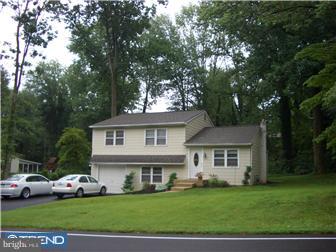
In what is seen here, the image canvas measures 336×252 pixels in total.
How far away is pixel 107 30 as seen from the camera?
43.0 m

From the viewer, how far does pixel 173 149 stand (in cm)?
3161

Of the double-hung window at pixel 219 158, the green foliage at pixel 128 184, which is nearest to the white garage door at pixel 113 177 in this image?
the green foliage at pixel 128 184

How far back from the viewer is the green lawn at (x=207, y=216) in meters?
13.4

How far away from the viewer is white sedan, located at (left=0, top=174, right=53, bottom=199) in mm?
26531

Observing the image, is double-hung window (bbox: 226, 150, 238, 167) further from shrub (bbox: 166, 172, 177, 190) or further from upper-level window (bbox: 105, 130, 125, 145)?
upper-level window (bbox: 105, 130, 125, 145)

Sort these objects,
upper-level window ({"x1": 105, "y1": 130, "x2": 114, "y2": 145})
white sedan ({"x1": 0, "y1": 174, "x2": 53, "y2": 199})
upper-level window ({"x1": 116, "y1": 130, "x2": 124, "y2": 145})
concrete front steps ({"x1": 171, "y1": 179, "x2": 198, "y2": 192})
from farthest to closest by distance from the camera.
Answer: upper-level window ({"x1": 105, "y1": 130, "x2": 114, "y2": 145})
upper-level window ({"x1": 116, "y1": 130, "x2": 124, "y2": 145})
concrete front steps ({"x1": 171, "y1": 179, "x2": 198, "y2": 192})
white sedan ({"x1": 0, "y1": 174, "x2": 53, "y2": 199})

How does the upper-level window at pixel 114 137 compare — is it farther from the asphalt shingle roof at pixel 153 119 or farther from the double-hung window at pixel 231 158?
the double-hung window at pixel 231 158

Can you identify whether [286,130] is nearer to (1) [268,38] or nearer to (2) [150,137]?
(1) [268,38]

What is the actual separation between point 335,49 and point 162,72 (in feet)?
124

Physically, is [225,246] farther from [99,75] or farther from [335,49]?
[99,75]

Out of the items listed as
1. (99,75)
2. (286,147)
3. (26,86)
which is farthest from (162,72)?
(26,86)

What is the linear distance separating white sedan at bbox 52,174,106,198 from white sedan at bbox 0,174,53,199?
1539 millimetres

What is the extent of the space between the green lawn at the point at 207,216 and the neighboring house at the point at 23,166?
48.9m

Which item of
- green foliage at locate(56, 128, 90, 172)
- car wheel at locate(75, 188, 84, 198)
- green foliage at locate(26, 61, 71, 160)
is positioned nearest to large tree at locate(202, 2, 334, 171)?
car wheel at locate(75, 188, 84, 198)
